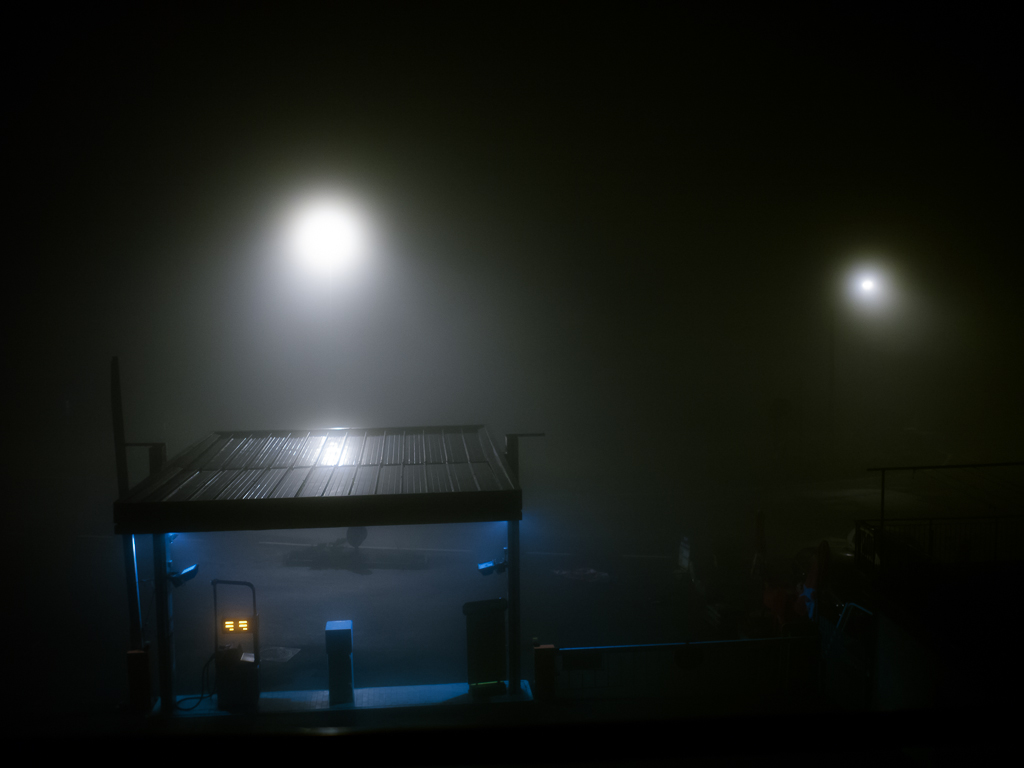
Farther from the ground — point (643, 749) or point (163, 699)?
point (643, 749)

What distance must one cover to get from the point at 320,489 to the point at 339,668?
2379 millimetres

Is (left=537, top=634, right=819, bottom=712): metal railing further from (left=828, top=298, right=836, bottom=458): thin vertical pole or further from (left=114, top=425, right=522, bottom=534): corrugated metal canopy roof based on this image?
(left=828, top=298, right=836, bottom=458): thin vertical pole

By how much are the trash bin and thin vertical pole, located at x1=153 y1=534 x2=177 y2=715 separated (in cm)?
380

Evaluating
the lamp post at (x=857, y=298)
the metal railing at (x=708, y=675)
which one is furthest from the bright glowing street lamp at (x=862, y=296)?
the metal railing at (x=708, y=675)

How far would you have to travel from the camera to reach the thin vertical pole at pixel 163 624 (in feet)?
25.0

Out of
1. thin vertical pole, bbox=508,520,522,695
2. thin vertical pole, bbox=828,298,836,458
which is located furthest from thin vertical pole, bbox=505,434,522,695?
thin vertical pole, bbox=828,298,836,458

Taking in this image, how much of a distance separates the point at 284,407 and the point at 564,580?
52.6 ft

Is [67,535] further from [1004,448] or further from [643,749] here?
[1004,448]

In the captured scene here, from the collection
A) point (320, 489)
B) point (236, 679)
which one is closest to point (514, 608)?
point (320, 489)

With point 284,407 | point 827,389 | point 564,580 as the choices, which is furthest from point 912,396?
point 284,407

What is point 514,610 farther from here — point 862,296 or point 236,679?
point 862,296

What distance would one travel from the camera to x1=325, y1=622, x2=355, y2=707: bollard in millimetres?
7863

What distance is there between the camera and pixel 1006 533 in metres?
12.9

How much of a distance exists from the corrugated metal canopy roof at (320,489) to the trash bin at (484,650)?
1.61 m
